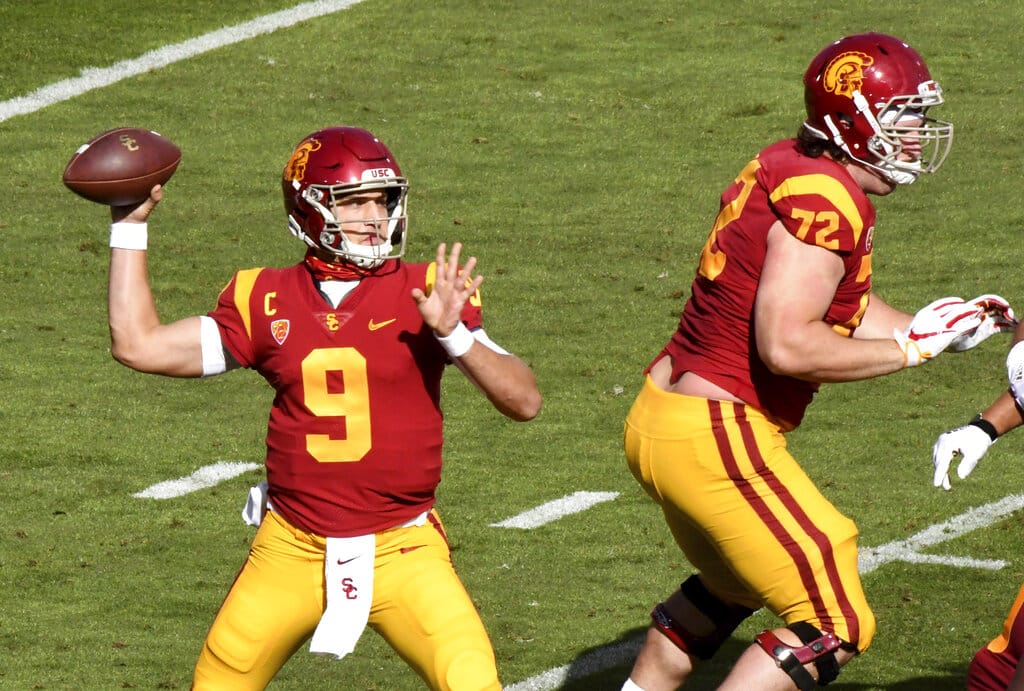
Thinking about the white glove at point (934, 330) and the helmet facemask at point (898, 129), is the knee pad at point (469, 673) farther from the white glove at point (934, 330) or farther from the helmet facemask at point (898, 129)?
the helmet facemask at point (898, 129)

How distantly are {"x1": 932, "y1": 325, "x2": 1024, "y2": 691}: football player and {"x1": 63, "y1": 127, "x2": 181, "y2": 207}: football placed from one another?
2.27 metres

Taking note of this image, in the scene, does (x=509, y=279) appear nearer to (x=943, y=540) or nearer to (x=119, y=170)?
(x=943, y=540)

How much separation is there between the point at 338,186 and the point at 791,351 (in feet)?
4.07

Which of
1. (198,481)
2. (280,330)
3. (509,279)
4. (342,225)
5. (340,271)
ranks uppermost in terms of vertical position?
(342,225)

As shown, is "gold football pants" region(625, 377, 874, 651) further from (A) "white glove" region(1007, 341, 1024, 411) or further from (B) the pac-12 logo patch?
(B) the pac-12 logo patch

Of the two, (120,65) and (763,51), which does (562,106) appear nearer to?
(763,51)

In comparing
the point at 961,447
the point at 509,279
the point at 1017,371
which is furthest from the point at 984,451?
the point at 509,279

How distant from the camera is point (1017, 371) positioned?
4.73 meters

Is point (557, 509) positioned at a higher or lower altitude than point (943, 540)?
lower

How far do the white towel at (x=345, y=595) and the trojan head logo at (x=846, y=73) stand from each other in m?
1.81

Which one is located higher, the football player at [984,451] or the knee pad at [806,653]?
the football player at [984,451]

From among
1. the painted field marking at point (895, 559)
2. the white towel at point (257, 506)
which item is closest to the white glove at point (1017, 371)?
the painted field marking at point (895, 559)

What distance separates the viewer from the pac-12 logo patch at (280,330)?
4.46 meters

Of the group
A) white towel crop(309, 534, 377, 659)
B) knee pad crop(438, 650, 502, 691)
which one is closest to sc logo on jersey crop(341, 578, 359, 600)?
white towel crop(309, 534, 377, 659)
